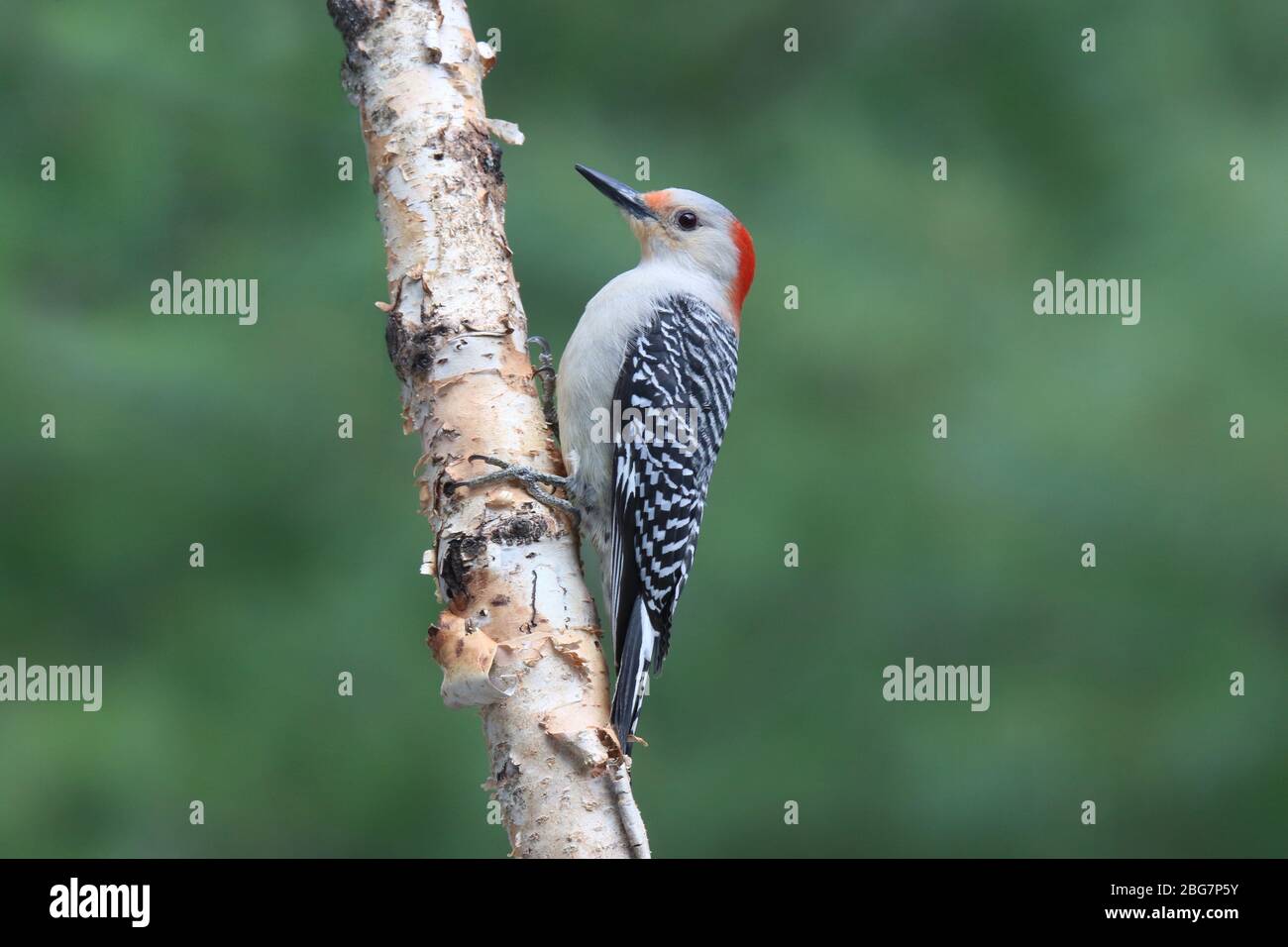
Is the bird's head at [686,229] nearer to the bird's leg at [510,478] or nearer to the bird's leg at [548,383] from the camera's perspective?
the bird's leg at [548,383]

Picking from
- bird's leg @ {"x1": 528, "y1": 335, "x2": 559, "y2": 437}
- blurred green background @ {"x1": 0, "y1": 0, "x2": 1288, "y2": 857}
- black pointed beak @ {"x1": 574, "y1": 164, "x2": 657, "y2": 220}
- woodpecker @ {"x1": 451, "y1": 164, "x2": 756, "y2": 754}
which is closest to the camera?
woodpecker @ {"x1": 451, "y1": 164, "x2": 756, "y2": 754}

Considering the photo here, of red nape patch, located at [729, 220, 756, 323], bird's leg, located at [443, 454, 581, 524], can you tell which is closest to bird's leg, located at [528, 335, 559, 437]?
red nape patch, located at [729, 220, 756, 323]

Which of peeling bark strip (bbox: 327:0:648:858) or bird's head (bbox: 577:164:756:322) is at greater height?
bird's head (bbox: 577:164:756:322)

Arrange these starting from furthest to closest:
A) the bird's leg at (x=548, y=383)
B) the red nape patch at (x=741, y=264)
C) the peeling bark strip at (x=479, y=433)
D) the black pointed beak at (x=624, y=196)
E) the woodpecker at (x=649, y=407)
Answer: the red nape patch at (x=741, y=264), the black pointed beak at (x=624, y=196), the bird's leg at (x=548, y=383), the woodpecker at (x=649, y=407), the peeling bark strip at (x=479, y=433)

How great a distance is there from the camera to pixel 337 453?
20.9 feet

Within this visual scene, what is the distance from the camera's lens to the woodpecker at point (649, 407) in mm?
2988

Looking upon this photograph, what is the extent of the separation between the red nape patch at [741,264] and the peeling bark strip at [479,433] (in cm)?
85

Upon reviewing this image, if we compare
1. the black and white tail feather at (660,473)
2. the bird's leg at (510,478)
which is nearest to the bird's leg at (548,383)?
the black and white tail feather at (660,473)

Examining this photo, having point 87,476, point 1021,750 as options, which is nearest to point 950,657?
point 1021,750

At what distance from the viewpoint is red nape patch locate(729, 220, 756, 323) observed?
3.53 m

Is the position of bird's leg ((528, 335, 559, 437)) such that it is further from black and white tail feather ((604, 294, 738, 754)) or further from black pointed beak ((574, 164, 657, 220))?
black pointed beak ((574, 164, 657, 220))

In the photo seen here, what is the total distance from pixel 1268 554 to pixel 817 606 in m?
2.36

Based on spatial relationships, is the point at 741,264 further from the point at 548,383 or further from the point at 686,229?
the point at 548,383

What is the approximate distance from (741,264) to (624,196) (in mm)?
373
